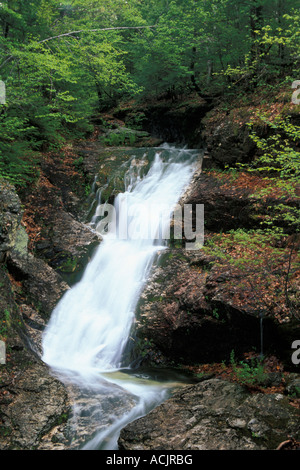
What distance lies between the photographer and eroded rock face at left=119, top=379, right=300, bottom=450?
3.79 m

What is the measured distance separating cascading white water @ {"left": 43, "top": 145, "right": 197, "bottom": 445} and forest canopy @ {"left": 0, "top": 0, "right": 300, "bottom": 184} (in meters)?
3.40

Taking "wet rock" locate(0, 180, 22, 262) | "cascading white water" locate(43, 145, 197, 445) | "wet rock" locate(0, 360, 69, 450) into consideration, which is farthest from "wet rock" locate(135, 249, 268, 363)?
"wet rock" locate(0, 180, 22, 262)

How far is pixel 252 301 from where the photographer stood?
19.7ft

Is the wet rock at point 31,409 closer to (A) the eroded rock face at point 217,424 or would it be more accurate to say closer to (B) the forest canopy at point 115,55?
Result: (A) the eroded rock face at point 217,424

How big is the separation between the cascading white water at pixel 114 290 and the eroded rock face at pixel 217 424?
3.54 feet

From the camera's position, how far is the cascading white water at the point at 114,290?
6.73 m

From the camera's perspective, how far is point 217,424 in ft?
13.5

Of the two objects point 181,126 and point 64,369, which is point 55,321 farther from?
point 181,126

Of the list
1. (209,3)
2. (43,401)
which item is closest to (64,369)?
(43,401)

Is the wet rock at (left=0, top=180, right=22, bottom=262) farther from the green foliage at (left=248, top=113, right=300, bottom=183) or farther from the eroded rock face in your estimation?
the green foliage at (left=248, top=113, right=300, bottom=183)

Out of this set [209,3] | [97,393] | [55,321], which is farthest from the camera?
[209,3]

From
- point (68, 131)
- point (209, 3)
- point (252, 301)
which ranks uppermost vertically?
point (209, 3)

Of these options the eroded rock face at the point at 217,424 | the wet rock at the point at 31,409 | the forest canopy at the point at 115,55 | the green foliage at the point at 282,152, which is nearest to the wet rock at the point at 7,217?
the forest canopy at the point at 115,55

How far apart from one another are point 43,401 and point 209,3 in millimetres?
15480
